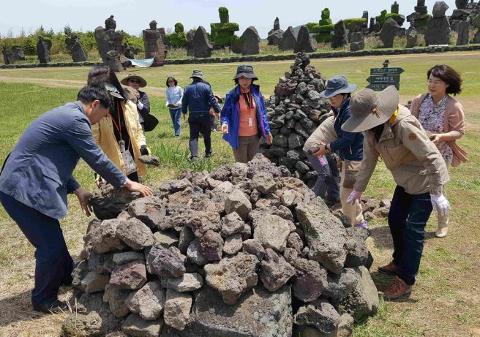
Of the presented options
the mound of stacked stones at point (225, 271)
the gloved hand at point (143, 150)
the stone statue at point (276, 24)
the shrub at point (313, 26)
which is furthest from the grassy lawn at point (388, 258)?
the stone statue at point (276, 24)

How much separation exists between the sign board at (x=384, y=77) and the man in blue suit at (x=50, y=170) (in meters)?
7.22

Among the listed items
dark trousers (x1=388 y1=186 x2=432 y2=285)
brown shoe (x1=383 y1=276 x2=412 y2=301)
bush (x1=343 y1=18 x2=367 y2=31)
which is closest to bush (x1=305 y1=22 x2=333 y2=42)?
bush (x1=343 y1=18 x2=367 y2=31)

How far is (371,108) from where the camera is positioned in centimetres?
381

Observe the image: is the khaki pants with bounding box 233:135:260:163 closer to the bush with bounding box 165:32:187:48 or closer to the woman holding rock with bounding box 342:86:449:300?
the woman holding rock with bounding box 342:86:449:300

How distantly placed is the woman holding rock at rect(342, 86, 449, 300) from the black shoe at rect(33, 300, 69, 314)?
2.80m

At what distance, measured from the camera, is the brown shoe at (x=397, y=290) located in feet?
14.3

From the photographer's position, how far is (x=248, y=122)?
268 inches

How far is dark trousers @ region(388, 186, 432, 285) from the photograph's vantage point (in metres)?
4.15

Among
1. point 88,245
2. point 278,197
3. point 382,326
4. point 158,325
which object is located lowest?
point 382,326

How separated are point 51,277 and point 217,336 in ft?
5.52

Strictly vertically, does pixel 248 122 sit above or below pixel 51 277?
above

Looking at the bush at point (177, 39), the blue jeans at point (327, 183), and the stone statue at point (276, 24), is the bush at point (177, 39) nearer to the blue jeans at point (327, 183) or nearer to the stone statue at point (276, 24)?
the stone statue at point (276, 24)

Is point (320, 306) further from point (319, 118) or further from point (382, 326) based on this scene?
point (319, 118)

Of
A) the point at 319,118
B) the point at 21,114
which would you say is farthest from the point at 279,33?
the point at 319,118
